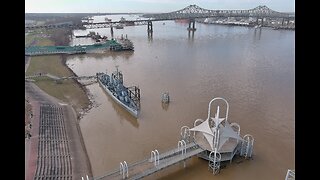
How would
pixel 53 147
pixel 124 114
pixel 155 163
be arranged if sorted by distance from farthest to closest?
1. pixel 124 114
2. pixel 53 147
3. pixel 155 163

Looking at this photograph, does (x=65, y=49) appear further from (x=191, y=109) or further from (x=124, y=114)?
(x=191, y=109)

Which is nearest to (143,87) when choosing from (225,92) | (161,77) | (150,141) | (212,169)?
(161,77)

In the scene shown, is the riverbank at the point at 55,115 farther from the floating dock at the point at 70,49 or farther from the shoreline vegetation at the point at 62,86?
the floating dock at the point at 70,49

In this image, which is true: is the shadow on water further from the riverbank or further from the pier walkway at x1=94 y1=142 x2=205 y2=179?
the pier walkway at x1=94 y1=142 x2=205 y2=179

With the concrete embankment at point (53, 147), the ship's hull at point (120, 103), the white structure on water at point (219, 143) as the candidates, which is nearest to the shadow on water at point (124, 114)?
the ship's hull at point (120, 103)

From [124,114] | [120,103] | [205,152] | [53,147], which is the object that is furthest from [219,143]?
[120,103]
